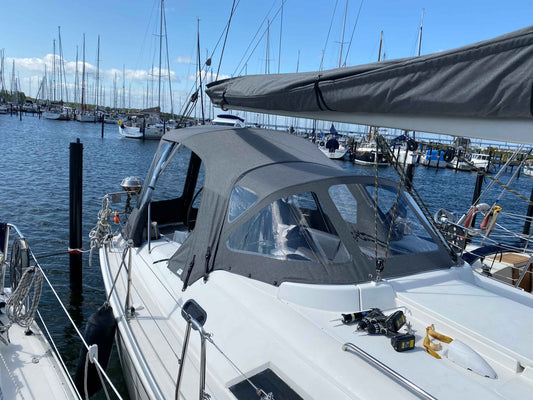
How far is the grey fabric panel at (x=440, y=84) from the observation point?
1.88 meters

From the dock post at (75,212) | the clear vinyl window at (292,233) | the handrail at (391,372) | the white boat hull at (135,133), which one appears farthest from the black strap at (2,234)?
the white boat hull at (135,133)

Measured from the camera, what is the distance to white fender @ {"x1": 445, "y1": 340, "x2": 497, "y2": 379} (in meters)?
2.35

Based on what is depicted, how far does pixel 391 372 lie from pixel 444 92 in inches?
61.9

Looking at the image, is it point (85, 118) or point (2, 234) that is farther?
point (85, 118)

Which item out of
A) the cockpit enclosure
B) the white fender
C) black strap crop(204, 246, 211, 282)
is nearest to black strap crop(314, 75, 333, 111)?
the cockpit enclosure

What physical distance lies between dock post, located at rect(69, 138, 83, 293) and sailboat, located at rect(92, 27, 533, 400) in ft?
8.37

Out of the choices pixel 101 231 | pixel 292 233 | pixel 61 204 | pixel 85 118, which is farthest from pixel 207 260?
pixel 85 118

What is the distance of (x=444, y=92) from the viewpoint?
7.01 ft

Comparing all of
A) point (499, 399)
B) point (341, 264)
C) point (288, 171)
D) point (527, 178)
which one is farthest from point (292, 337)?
point (527, 178)

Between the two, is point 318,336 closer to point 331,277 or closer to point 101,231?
point 331,277

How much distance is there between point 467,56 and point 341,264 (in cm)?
181

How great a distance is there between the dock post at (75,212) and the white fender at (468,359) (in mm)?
6059

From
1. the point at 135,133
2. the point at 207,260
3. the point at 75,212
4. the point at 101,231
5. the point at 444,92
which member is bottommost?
the point at 101,231

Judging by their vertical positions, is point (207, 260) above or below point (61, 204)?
above
